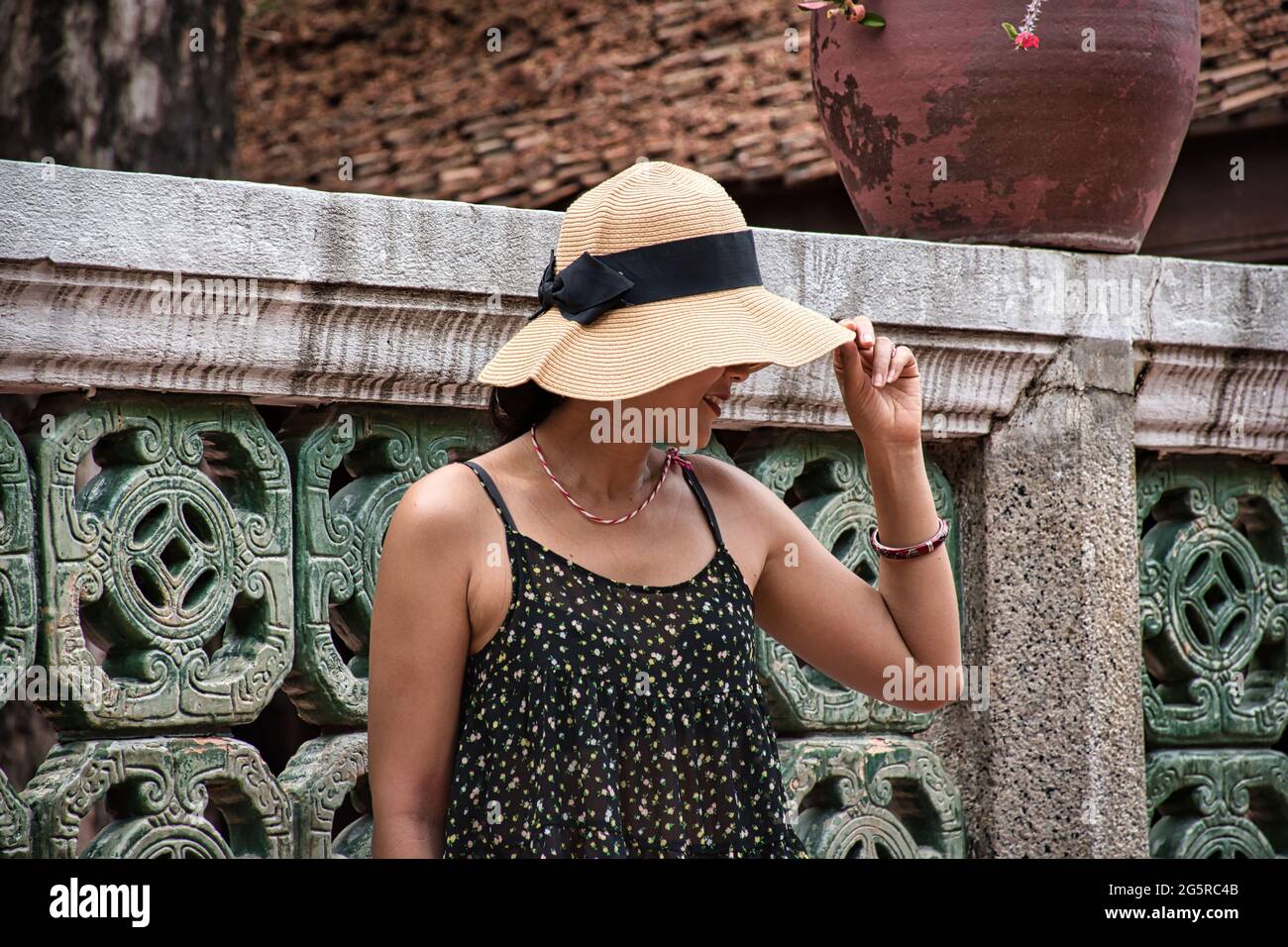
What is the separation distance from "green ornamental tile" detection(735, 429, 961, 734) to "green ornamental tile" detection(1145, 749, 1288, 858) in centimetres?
51

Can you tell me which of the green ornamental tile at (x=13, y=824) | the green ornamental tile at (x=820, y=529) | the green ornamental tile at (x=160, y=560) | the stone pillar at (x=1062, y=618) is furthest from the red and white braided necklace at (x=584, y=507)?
the stone pillar at (x=1062, y=618)

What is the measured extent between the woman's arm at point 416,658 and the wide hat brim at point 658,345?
0.19 metres

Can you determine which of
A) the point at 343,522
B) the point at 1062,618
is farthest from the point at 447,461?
the point at 1062,618

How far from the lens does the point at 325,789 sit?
2.36m

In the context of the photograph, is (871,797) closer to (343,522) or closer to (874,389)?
(874,389)

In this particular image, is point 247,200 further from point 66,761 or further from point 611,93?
point 611,93

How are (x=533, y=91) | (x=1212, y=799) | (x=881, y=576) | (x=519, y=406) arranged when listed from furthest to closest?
(x=533, y=91)
(x=1212, y=799)
(x=881, y=576)
(x=519, y=406)

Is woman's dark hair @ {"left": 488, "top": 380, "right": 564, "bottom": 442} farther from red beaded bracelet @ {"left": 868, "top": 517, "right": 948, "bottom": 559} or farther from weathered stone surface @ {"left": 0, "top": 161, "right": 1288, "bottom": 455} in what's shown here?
red beaded bracelet @ {"left": 868, "top": 517, "right": 948, "bottom": 559}

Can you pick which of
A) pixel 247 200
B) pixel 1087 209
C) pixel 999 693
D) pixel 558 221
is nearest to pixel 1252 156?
pixel 1087 209

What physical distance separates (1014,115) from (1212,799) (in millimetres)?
1290

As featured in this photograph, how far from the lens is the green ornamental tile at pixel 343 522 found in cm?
238

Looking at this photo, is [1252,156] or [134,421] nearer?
[134,421]

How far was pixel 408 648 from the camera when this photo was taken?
6.46ft
